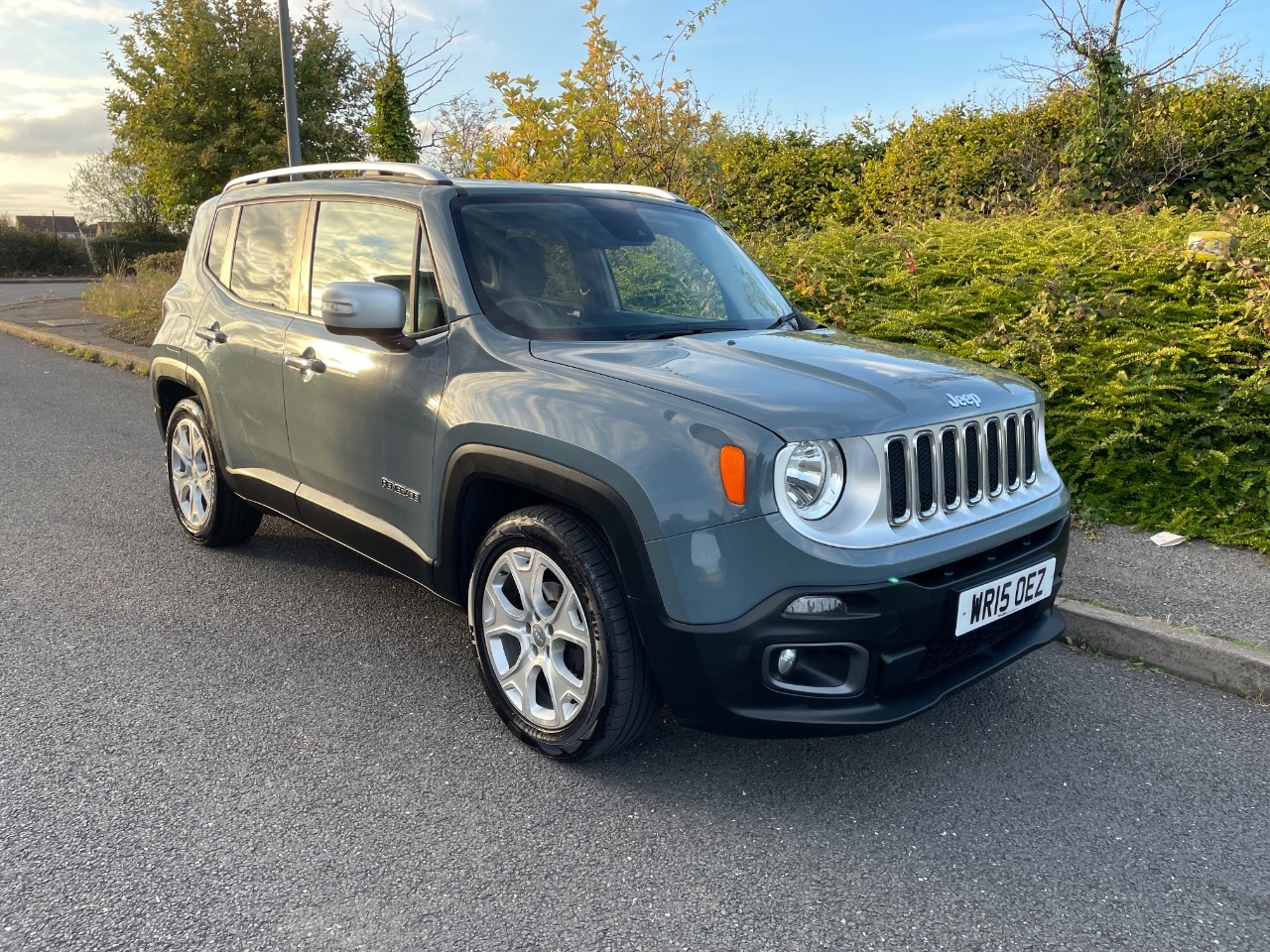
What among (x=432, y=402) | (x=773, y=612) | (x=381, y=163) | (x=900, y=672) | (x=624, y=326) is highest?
(x=381, y=163)

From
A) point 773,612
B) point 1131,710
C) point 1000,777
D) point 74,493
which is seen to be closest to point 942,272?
point 1131,710

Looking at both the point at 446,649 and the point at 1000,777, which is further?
the point at 446,649

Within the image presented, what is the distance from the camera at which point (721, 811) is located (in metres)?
2.85

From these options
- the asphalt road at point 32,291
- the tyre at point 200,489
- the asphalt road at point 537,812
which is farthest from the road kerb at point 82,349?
the asphalt road at point 537,812

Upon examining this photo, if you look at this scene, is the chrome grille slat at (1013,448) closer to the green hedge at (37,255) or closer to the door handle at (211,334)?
the door handle at (211,334)

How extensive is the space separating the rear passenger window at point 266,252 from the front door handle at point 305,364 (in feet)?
1.01

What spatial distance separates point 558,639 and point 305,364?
1679 mm

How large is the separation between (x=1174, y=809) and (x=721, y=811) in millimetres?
1373

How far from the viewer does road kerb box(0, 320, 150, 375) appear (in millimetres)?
11750

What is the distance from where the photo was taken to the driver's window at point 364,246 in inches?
140

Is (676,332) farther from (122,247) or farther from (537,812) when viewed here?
(122,247)

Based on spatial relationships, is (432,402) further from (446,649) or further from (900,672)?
(900,672)

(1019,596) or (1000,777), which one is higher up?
(1019,596)

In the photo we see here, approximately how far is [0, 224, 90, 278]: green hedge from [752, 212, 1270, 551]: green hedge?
40.2 m
